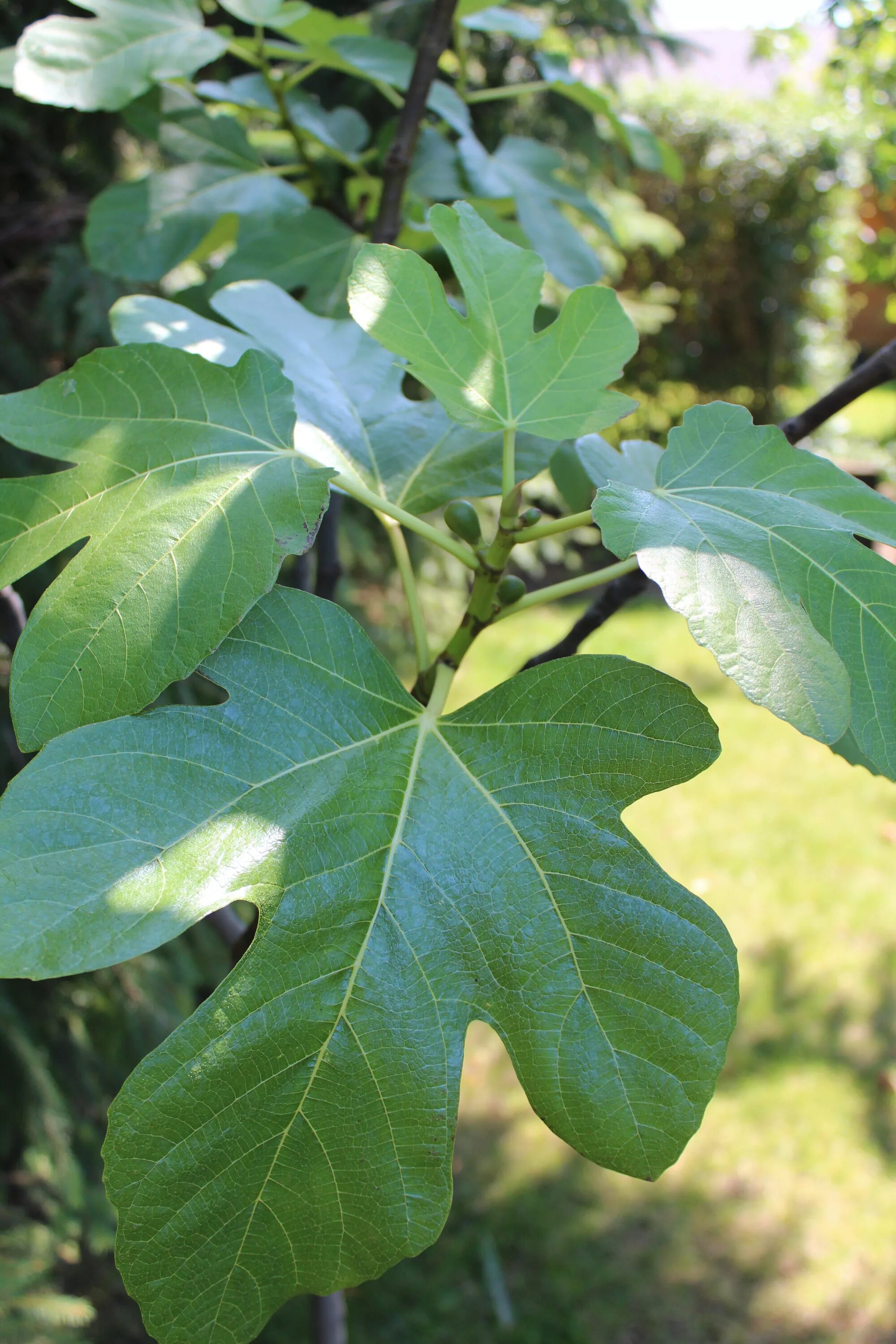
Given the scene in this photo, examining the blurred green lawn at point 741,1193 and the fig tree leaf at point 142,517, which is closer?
the fig tree leaf at point 142,517

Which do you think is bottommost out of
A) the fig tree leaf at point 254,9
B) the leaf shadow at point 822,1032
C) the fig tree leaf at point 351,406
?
the leaf shadow at point 822,1032

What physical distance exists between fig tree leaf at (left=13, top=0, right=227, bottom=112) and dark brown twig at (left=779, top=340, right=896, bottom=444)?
3.09ft

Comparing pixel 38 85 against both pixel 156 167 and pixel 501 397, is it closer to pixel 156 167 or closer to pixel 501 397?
pixel 501 397

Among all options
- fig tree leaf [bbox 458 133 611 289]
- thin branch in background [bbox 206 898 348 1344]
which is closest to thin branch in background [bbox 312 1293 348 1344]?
thin branch in background [bbox 206 898 348 1344]

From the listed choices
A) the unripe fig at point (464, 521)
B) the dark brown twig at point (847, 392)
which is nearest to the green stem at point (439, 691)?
the unripe fig at point (464, 521)

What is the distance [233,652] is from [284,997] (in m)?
0.27

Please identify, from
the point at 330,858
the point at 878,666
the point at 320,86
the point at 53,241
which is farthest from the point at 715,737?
the point at 320,86

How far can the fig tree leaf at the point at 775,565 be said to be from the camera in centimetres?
69

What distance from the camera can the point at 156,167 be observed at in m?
2.72

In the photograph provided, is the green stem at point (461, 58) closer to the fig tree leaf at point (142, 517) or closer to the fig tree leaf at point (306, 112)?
the fig tree leaf at point (306, 112)

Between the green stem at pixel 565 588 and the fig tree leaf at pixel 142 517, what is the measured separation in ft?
0.78

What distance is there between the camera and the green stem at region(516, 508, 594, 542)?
85 centimetres

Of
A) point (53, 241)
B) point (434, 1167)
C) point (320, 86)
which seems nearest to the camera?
point (434, 1167)

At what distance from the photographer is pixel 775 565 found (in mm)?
758
